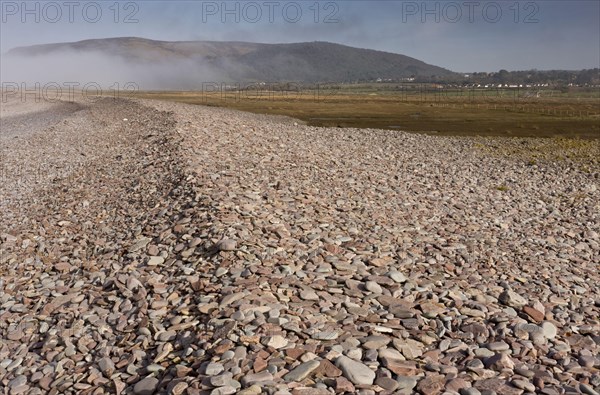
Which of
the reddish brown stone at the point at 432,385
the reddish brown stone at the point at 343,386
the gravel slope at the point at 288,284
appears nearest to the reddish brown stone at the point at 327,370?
the gravel slope at the point at 288,284

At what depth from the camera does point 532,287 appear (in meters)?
10.4

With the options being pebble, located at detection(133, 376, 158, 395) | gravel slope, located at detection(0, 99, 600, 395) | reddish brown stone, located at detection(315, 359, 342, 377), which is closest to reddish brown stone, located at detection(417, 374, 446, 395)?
gravel slope, located at detection(0, 99, 600, 395)

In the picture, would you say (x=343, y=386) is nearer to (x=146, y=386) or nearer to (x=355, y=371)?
(x=355, y=371)

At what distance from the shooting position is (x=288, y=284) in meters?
9.01

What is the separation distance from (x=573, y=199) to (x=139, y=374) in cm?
1929

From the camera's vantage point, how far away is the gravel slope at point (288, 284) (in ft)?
22.5

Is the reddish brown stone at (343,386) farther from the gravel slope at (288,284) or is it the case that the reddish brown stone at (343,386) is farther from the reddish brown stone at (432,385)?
the reddish brown stone at (432,385)

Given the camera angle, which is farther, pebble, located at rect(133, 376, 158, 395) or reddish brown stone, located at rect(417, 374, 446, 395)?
pebble, located at rect(133, 376, 158, 395)

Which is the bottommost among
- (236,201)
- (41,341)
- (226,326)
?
(41,341)

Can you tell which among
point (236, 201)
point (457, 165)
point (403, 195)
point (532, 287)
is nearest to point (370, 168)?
point (403, 195)

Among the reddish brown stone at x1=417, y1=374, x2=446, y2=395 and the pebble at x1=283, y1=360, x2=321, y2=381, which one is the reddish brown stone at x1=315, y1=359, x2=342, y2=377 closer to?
the pebble at x1=283, y1=360, x2=321, y2=381

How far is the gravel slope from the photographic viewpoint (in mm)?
6867

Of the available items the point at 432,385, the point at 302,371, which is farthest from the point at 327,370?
the point at 432,385

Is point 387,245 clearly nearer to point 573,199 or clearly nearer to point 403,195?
point 403,195
